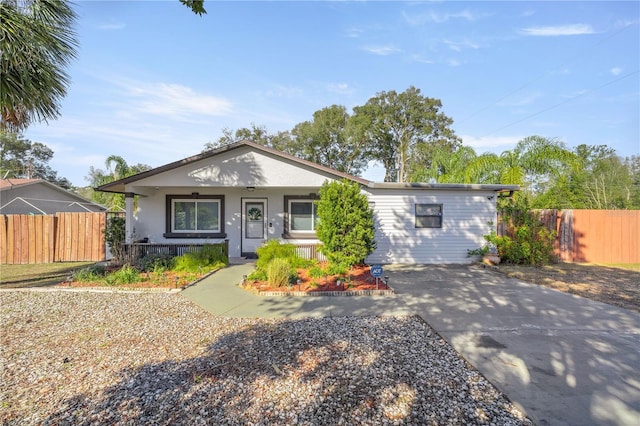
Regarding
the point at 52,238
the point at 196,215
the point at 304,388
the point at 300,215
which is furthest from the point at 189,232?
the point at 304,388

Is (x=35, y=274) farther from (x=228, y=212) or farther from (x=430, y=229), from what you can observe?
(x=430, y=229)

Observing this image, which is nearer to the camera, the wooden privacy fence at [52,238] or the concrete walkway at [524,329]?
the concrete walkway at [524,329]

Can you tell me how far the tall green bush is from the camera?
8.41 meters

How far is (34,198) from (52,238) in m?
9.88

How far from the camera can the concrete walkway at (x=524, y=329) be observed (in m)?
2.83

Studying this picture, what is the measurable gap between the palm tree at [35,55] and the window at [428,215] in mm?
10150

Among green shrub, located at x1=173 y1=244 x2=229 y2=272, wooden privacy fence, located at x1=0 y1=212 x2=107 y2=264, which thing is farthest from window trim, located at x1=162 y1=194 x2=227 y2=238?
wooden privacy fence, located at x1=0 y1=212 x2=107 y2=264

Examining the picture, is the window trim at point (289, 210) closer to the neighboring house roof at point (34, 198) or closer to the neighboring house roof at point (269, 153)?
the neighboring house roof at point (269, 153)

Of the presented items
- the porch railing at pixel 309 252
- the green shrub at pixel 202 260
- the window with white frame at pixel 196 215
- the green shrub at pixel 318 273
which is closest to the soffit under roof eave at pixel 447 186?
the porch railing at pixel 309 252

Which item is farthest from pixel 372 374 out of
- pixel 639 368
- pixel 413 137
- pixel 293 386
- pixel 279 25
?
pixel 413 137

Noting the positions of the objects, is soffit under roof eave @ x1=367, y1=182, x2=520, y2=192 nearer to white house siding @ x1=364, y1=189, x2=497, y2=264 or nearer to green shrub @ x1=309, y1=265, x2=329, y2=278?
white house siding @ x1=364, y1=189, x2=497, y2=264

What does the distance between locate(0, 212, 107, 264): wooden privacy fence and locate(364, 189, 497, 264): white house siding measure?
10.6 meters

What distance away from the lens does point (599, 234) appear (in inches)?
441

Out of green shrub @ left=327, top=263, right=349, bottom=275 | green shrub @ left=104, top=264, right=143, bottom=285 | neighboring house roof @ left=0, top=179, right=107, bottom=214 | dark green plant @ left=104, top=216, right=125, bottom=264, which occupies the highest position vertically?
neighboring house roof @ left=0, top=179, right=107, bottom=214
